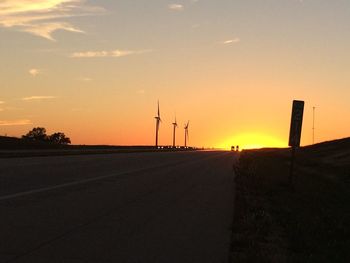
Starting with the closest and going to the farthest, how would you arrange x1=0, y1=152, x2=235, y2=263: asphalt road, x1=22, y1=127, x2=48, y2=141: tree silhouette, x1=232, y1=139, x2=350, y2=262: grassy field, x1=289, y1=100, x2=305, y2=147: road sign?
x1=0, y1=152, x2=235, y2=263: asphalt road < x1=232, y1=139, x2=350, y2=262: grassy field < x1=289, y1=100, x2=305, y2=147: road sign < x1=22, y1=127, x2=48, y2=141: tree silhouette

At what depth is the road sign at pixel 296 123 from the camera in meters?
24.5

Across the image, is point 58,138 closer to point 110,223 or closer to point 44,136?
point 44,136

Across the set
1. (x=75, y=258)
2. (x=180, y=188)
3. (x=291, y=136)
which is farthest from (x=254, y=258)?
(x=291, y=136)

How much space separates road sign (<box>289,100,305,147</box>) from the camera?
80.3 ft

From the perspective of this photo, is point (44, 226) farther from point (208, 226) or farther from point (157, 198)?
point (157, 198)

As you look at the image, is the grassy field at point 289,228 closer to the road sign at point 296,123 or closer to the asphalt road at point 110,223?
the asphalt road at point 110,223

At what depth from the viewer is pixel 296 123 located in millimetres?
24531

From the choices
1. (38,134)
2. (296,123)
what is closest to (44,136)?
(38,134)

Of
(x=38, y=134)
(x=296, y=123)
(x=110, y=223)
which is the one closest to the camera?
(x=110, y=223)

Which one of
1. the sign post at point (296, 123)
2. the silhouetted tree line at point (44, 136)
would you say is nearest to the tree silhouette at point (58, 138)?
the silhouetted tree line at point (44, 136)

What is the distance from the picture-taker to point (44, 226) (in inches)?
464

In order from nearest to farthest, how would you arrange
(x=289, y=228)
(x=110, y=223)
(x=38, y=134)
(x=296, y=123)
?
1. (x=110, y=223)
2. (x=289, y=228)
3. (x=296, y=123)
4. (x=38, y=134)

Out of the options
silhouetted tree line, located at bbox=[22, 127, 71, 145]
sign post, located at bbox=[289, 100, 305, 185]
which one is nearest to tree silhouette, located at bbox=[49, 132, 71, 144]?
silhouetted tree line, located at bbox=[22, 127, 71, 145]

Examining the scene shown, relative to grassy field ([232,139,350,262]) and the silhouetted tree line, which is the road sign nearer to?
grassy field ([232,139,350,262])
